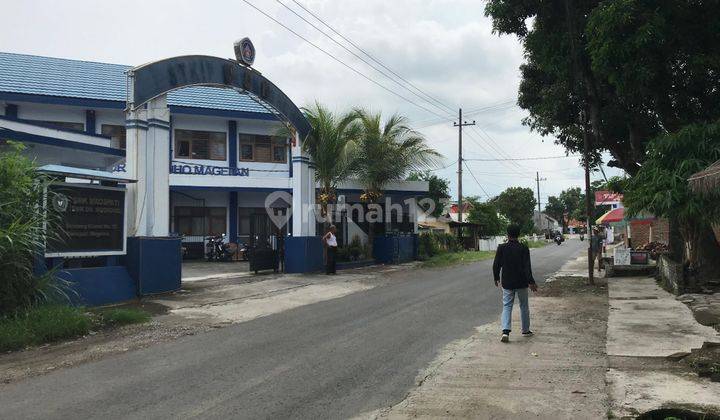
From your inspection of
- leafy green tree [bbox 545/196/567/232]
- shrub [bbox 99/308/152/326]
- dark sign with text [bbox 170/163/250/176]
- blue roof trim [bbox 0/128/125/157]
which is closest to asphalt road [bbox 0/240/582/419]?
shrub [bbox 99/308/152/326]

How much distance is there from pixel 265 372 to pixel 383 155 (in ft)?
56.4

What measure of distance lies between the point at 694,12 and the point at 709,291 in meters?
6.58

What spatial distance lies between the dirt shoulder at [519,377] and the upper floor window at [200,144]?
2103 cm

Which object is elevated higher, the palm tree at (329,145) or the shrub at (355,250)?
the palm tree at (329,145)

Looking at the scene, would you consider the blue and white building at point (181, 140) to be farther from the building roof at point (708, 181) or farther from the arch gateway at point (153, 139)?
the building roof at point (708, 181)

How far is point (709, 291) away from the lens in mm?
13297

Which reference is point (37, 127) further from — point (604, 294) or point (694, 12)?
point (694, 12)

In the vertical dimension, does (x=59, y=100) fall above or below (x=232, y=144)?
above

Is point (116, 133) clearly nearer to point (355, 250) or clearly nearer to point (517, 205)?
point (355, 250)

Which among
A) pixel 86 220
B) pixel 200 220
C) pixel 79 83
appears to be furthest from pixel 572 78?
pixel 79 83

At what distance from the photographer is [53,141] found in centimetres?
1462

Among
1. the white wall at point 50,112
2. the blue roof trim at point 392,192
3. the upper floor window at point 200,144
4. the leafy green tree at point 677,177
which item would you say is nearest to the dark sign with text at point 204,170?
the upper floor window at point 200,144

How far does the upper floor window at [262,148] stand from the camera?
28.8 m

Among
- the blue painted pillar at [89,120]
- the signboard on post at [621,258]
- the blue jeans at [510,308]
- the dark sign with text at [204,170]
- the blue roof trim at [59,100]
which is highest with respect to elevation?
the blue roof trim at [59,100]
